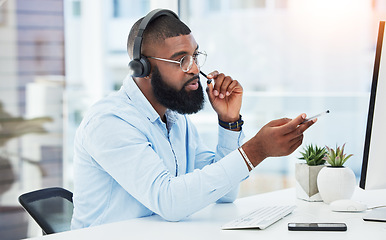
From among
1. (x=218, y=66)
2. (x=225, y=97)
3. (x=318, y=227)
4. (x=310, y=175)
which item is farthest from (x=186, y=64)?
(x=218, y=66)

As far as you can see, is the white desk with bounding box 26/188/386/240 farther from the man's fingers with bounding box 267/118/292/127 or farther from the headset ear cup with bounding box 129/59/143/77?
the headset ear cup with bounding box 129/59/143/77

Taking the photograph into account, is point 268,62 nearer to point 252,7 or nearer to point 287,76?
point 287,76

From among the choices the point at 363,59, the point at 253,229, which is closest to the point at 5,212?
the point at 253,229

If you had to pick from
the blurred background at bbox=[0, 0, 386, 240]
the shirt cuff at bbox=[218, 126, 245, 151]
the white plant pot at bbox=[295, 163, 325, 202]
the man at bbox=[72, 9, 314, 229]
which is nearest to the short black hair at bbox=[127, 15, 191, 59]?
the man at bbox=[72, 9, 314, 229]

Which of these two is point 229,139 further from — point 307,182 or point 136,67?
point 136,67

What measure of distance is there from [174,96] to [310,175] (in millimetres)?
563

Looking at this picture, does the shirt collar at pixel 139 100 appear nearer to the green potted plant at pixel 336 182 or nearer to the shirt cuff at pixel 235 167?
the shirt cuff at pixel 235 167

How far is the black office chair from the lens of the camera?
1.70m

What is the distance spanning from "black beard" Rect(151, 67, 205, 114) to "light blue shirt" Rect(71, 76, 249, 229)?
0.21 ft

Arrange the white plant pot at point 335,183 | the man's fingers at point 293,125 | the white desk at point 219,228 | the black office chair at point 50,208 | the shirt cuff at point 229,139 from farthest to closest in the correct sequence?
1. the shirt cuff at point 229,139
2. the white plant pot at point 335,183
3. the black office chair at point 50,208
4. the man's fingers at point 293,125
5. the white desk at point 219,228

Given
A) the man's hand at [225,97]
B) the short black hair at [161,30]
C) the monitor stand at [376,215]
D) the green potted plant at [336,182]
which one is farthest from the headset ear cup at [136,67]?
the monitor stand at [376,215]

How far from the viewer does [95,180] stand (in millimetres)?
1701

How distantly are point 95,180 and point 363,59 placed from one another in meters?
2.58

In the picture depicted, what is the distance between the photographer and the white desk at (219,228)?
4.48 feet
